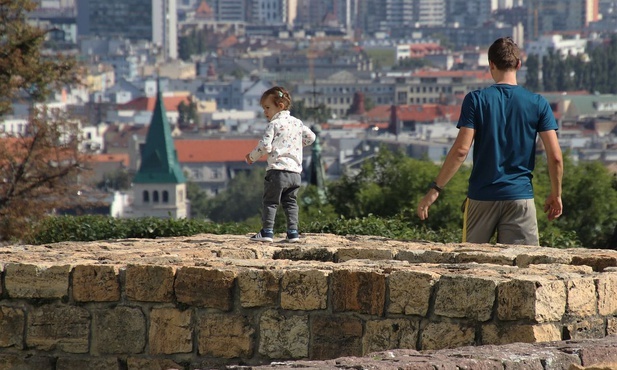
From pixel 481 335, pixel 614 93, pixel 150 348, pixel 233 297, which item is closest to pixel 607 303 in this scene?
pixel 481 335

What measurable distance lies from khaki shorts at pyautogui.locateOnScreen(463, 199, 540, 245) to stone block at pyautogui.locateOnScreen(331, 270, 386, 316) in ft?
3.29

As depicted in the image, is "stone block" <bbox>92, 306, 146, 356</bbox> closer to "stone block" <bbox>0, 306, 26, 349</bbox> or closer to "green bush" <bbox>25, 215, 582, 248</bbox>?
"stone block" <bbox>0, 306, 26, 349</bbox>

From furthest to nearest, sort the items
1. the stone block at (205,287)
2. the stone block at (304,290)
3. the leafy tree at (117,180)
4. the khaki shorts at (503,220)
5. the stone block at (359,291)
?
the leafy tree at (117,180), the khaki shorts at (503,220), the stone block at (205,287), the stone block at (304,290), the stone block at (359,291)

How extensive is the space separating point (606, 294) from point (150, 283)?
166 cm

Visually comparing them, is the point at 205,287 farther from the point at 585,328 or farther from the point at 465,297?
the point at 585,328

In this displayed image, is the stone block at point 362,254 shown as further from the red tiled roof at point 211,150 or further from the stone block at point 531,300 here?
the red tiled roof at point 211,150

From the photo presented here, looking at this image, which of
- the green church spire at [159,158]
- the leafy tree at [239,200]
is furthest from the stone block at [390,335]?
the green church spire at [159,158]

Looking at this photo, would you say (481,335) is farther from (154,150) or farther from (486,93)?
(154,150)

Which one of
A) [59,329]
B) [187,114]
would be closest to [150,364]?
[59,329]

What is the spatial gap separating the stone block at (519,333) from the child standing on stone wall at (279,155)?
191 centimetres

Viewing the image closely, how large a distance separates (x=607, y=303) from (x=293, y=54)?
621 feet

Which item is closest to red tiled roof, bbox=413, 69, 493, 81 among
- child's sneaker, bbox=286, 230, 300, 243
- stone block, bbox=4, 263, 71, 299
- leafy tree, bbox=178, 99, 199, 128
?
leafy tree, bbox=178, 99, 199, 128

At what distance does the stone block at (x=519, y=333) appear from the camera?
511cm

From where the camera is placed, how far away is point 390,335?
17.9 ft
